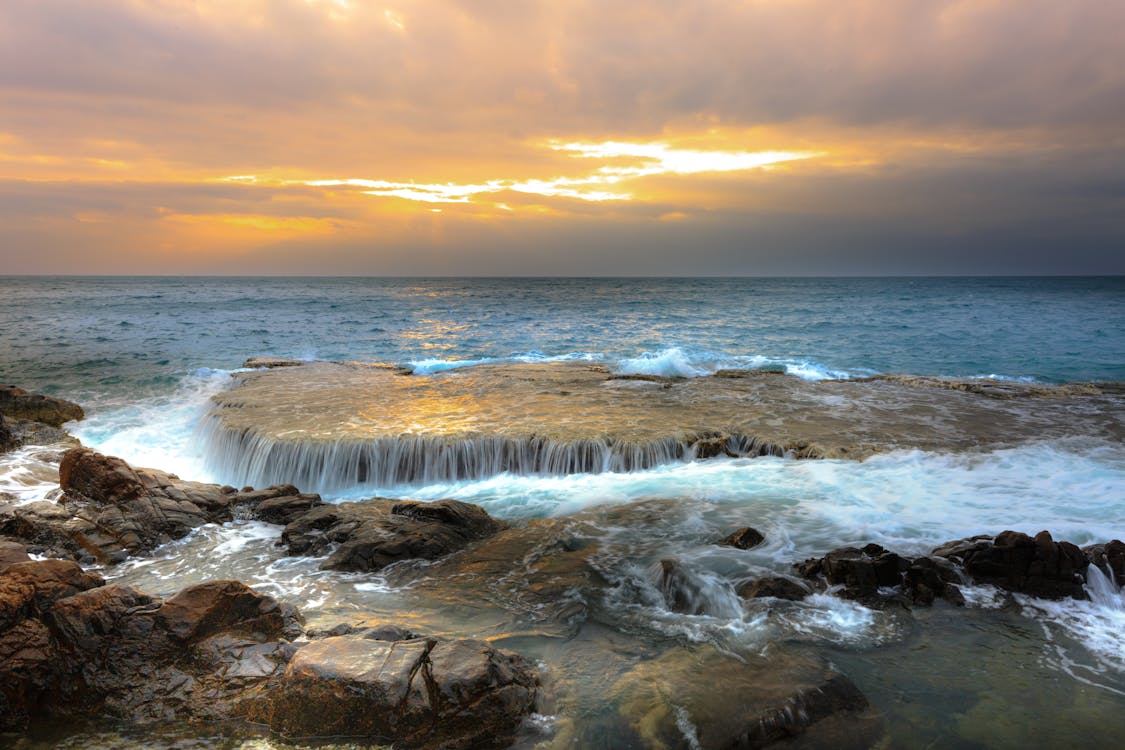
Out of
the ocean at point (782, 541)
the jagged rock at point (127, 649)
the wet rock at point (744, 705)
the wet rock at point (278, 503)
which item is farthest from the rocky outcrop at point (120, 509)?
the wet rock at point (744, 705)

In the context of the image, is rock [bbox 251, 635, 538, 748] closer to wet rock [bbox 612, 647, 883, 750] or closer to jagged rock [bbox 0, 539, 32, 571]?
wet rock [bbox 612, 647, 883, 750]

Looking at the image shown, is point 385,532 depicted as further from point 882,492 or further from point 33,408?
point 33,408

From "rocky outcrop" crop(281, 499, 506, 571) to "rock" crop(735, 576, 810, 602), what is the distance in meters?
4.09

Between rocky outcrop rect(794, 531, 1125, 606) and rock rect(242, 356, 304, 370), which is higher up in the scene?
rock rect(242, 356, 304, 370)

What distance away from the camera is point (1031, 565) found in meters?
7.74

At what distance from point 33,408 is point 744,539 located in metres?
19.1

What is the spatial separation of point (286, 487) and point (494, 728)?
24.8ft

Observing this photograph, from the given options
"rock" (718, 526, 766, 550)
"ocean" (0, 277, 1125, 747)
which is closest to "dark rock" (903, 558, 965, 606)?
"ocean" (0, 277, 1125, 747)

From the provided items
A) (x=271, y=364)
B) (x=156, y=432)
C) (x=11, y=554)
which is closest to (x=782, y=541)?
(x=11, y=554)

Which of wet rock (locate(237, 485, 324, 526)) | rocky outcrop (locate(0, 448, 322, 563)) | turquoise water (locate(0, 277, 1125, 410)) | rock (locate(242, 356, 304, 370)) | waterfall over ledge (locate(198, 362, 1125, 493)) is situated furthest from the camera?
turquoise water (locate(0, 277, 1125, 410))

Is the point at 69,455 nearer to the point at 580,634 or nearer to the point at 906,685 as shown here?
the point at 580,634

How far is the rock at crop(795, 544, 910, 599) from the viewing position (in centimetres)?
757

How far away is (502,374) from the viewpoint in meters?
22.1

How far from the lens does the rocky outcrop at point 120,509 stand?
8.54m
